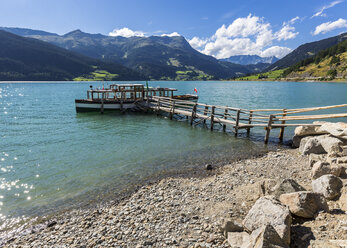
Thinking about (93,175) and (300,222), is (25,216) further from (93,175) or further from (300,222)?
(300,222)

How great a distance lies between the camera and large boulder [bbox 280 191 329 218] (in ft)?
22.3

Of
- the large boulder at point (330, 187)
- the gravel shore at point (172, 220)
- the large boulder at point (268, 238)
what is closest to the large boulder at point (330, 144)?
the gravel shore at point (172, 220)

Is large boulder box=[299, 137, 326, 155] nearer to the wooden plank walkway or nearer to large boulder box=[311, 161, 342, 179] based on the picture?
the wooden plank walkway

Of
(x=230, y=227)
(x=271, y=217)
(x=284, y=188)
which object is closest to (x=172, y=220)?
(x=230, y=227)

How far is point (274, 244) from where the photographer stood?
5.39 metres

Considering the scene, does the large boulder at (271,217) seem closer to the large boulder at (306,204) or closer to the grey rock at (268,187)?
the large boulder at (306,204)

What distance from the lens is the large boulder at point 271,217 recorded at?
5.86 m

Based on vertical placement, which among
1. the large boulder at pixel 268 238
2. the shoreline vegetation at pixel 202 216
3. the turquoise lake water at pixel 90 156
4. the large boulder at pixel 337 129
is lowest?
the turquoise lake water at pixel 90 156

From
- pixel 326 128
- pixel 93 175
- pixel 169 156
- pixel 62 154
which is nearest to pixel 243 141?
pixel 326 128

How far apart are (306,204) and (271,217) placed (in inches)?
57.6

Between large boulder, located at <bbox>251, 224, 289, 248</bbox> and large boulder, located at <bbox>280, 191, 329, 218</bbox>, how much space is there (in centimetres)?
164

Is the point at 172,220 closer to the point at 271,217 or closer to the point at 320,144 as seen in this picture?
the point at 271,217

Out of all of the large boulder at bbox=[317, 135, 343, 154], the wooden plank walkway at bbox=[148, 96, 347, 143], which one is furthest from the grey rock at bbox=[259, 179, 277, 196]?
the wooden plank walkway at bbox=[148, 96, 347, 143]

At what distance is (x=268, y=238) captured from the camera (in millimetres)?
5453
